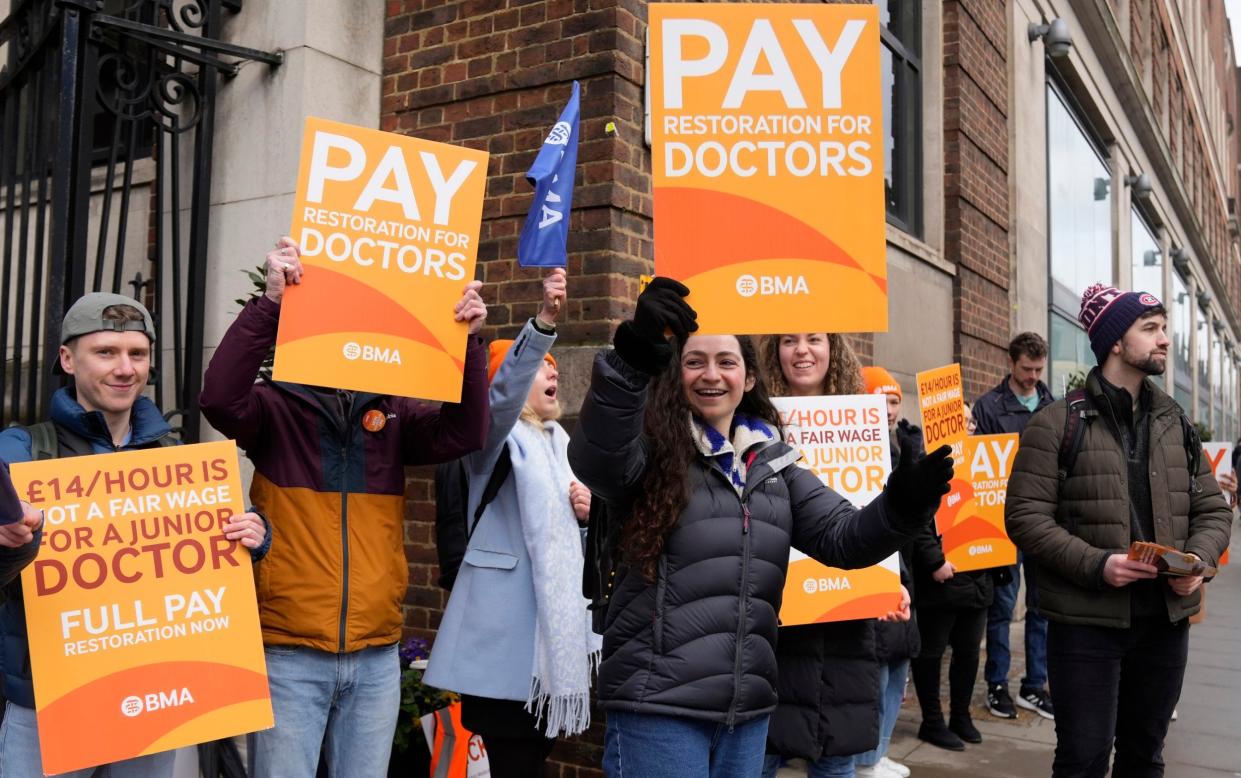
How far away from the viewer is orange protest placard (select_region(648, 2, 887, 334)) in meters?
2.78

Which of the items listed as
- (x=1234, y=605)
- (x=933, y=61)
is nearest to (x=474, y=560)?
(x=933, y=61)

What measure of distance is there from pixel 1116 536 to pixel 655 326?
2.25 metres

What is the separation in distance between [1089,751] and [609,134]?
3.15 metres

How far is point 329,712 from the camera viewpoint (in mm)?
3068

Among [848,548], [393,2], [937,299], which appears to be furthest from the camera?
[937,299]

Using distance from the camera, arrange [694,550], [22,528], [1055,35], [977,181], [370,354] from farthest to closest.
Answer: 1. [1055,35]
2. [977,181]
3. [370,354]
4. [694,550]
5. [22,528]

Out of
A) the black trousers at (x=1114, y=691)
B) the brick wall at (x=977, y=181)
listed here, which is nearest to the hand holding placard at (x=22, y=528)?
the black trousers at (x=1114, y=691)

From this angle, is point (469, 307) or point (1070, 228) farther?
point (1070, 228)

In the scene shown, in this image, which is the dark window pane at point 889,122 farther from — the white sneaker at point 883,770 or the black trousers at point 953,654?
the white sneaker at point 883,770

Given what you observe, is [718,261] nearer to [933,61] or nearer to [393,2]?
[393,2]

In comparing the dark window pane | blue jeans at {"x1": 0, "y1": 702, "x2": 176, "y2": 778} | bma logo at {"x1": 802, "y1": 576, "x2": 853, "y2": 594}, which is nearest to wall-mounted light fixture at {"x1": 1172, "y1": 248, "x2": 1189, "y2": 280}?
the dark window pane

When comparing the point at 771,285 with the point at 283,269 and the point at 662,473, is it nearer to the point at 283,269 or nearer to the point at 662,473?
the point at 662,473

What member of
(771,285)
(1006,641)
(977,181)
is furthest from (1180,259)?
(771,285)

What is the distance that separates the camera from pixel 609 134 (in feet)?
15.7
